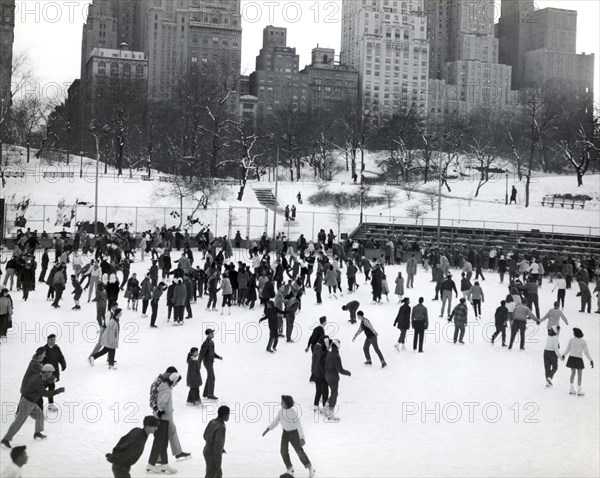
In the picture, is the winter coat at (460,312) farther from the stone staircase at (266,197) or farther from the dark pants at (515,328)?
the stone staircase at (266,197)

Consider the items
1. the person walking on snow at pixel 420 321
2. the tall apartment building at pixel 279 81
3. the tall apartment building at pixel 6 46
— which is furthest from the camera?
the tall apartment building at pixel 279 81

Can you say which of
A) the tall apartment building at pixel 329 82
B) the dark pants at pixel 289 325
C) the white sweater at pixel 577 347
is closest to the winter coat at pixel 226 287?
the dark pants at pixel 289 325

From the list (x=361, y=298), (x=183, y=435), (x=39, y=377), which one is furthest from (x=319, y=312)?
(x=39, y=377)

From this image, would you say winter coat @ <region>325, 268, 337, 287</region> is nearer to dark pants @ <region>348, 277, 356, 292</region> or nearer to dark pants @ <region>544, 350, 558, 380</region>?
dark pants @ <region>348, 277, 356, 292</region>

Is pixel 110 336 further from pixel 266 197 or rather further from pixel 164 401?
pixel 266 197

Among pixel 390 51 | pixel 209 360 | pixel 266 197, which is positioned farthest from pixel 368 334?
pixel 390 51

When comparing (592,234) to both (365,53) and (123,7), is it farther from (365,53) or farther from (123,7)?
(123,7)
